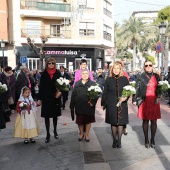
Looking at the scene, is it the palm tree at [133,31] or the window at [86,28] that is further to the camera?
the palm tree at [133,31]

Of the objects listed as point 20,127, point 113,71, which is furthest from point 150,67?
point 20,127

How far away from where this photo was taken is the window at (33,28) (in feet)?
100

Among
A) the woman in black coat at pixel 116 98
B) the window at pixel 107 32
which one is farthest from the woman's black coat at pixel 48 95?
the window at pixel 107 32

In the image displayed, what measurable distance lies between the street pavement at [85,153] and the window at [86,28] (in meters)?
25.1

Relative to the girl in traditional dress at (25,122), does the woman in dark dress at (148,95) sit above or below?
above

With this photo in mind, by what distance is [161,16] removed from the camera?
4288cm

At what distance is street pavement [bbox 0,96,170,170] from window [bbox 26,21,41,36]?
24507 mm

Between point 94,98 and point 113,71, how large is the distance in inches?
28.0

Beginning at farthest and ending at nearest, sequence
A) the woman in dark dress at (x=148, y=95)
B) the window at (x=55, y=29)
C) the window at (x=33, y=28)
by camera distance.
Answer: the window at (x=55, y=29)
the window at (x=33, y=28)
the woman in dark dress at (x=148, y=95)

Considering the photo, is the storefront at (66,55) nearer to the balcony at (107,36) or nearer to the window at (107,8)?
the balcony at (107,36)

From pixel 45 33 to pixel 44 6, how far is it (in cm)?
296

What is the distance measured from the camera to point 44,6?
30516mm

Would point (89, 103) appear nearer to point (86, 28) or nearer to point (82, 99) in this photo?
point (82, 99)

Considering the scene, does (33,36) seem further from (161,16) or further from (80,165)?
(80,165)
